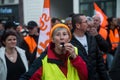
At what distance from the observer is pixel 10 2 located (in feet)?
93.3

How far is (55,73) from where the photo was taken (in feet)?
13.9

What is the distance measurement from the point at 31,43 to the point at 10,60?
120 inches

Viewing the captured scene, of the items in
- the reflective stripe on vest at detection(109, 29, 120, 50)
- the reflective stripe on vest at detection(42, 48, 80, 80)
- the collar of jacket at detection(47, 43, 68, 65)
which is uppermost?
the collar of jacket at detection(47, 43, 68, 65)

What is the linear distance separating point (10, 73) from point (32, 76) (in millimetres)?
1727

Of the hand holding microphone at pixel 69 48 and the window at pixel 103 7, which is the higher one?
the hand holding microphone at pixel 69 48

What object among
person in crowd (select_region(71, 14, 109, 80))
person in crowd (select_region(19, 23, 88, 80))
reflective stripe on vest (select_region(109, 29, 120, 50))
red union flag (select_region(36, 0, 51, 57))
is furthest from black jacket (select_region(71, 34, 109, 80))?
reflective stripe on vest (select_region(109, 29, 120, 50))

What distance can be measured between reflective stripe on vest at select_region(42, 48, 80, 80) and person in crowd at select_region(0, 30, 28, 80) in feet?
5.81

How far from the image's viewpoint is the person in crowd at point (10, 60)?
6.00 meters

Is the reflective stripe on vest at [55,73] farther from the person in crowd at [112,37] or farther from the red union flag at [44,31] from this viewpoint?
the person in crowd at [112,37]

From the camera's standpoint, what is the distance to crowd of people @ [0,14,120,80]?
427 cm

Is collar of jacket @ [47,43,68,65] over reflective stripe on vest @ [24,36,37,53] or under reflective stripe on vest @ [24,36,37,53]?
over

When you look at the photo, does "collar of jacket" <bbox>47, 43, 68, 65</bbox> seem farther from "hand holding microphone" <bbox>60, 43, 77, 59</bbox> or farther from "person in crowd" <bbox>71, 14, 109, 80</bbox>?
"person in crowd" <bbox>71, 14, 109, 80</bbox>

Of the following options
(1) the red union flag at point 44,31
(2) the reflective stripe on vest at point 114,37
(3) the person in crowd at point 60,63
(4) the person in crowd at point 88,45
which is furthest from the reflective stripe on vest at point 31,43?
(3) the person in crowd at point 60,63

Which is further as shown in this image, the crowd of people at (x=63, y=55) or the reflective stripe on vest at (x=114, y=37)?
the reflective stripe on vest at (x=114, y=37)
